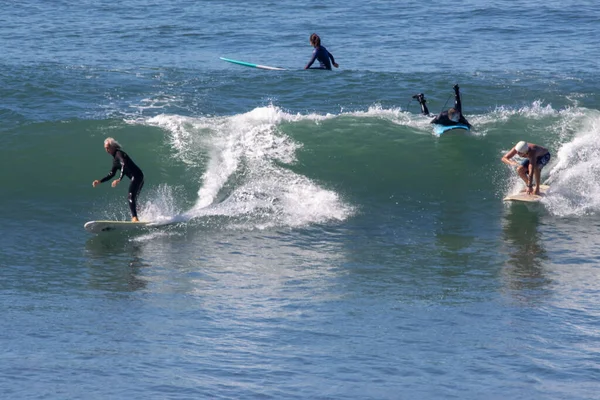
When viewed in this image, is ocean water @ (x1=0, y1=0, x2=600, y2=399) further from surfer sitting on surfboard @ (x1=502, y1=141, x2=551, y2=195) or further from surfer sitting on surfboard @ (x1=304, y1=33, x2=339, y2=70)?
surfer sitting on surfboard @ (x1=502, y1=141, x2=551, y2=195)

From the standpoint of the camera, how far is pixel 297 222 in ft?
52.4

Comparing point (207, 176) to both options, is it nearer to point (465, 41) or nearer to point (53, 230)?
point (53, 230)

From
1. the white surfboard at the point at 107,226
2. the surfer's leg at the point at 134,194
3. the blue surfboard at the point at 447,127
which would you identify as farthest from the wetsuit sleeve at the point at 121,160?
the blue surfboard at the point at 447,127

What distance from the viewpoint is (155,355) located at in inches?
419

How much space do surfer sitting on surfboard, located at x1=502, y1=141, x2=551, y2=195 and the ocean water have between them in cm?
55

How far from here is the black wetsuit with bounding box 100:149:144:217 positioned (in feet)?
51.1

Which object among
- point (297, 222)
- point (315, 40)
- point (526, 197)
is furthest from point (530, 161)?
point (315, 40)

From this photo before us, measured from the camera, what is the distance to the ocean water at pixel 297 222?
1040 cm

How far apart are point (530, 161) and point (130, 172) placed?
22.8 ft

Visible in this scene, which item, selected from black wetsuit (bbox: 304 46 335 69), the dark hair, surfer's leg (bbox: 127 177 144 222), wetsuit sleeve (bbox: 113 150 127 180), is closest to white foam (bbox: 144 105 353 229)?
surfer's leg (bbox: 127 177 144 222)

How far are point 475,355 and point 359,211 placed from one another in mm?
6388

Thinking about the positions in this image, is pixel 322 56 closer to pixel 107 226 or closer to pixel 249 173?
pixel 249 173

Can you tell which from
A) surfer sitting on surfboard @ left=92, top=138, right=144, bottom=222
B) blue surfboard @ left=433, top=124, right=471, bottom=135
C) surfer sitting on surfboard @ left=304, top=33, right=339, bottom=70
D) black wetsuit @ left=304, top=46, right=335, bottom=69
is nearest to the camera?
surfer sitting on surfboard @ left=92, top=138, right=144, bottom=222

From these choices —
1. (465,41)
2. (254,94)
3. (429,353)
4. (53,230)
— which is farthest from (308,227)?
(465,41)
